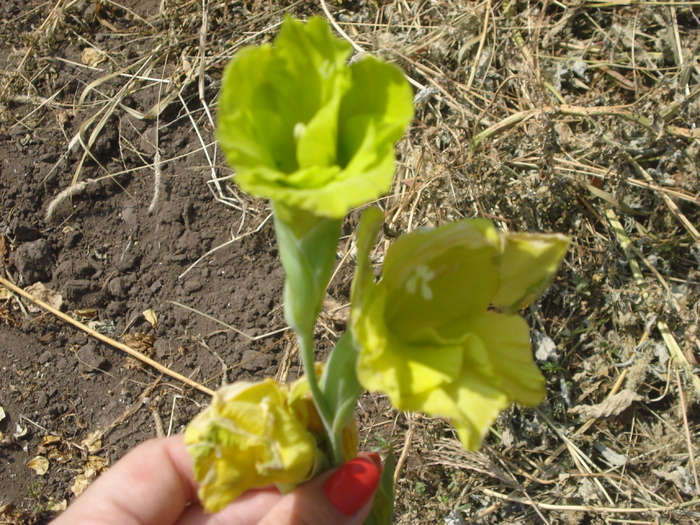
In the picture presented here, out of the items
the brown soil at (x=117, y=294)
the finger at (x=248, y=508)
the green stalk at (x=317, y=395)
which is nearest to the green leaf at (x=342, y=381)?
the green stalk at (x=317, y=395)

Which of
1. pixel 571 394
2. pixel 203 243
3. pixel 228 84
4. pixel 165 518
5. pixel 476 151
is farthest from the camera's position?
pixel 203 243

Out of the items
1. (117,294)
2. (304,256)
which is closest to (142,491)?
(304,256)

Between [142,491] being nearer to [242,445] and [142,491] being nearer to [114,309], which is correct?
[242,445]

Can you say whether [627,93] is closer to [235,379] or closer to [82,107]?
[235,379]

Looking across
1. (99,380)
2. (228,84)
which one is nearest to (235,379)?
(99,380)

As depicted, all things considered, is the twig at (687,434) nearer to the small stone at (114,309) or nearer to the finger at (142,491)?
the finger at (142,491)

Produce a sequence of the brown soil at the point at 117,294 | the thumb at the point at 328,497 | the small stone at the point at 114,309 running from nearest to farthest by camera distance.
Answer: the thumb at the point at 328,497, the brown soil at the point at 117,294, the small stone at the point at 114,309

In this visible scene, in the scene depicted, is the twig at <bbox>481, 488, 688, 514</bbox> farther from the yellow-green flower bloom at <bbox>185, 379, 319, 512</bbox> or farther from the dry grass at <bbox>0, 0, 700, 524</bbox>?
the yellow-green flower bloom at <bbox>185, 379, 319, 512</bbox>

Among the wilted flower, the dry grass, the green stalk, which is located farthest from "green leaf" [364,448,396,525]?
the dry grass
